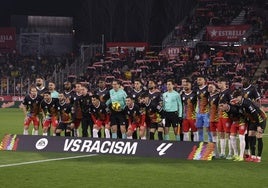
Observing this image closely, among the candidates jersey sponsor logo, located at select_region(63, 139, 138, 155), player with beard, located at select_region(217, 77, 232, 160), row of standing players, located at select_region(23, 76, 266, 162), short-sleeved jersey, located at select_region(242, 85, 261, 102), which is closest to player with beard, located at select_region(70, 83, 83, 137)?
row of standing players, located at select_region(23, 76, 266, 162)

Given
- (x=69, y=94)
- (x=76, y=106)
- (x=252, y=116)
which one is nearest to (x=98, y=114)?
(x=76, y=106)

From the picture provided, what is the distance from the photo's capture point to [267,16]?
2154 inches

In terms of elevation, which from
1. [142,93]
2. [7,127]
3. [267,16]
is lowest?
[7,127]

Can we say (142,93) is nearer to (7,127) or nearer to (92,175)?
(92,175)

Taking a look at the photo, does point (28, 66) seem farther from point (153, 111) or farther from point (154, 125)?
point (153, 111)

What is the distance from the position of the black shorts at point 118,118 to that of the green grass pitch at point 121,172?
2023 millimetres

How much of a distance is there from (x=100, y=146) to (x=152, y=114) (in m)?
2.21

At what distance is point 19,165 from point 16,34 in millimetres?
48361

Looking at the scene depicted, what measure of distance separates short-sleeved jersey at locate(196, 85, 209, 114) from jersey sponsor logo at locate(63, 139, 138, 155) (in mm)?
2653

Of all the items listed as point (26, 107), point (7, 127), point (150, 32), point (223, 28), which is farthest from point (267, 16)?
point (26, 107)

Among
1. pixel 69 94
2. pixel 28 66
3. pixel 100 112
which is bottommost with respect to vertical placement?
pixel 100 112

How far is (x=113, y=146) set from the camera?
18812mm

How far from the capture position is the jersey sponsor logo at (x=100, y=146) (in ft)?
61.0

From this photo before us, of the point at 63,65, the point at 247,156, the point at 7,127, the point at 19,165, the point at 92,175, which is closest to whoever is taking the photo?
the point at 92,175
